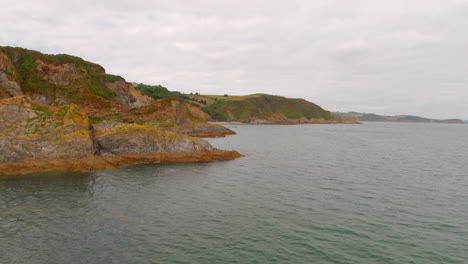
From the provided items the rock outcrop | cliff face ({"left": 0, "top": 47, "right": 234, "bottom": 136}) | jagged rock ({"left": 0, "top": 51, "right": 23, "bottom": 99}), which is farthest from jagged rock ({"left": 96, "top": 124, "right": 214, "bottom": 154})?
jagged rock ({"left": 0, "top": 51, "right": 23, "bottom": 99})

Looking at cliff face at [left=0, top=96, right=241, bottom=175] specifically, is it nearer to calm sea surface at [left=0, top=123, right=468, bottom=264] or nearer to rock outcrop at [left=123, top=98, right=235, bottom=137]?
calm sea surface at [left=0, top=123, right=468, bottom=264]

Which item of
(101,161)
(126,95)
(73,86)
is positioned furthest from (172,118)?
(101,161)

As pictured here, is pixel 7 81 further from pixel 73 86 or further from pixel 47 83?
pixel 73 86

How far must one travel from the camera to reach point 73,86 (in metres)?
55.6

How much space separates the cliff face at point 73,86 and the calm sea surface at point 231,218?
29.0m

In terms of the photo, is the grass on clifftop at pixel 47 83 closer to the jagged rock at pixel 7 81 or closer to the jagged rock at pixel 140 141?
the jagged rock at pixel 7 81

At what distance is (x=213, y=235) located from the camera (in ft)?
48.9

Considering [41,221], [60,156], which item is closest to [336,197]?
[41,221]

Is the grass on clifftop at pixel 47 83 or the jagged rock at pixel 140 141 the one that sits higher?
the grass on clifftop at pixel 47 83

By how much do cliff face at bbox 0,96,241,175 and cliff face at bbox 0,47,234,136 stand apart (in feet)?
51.9

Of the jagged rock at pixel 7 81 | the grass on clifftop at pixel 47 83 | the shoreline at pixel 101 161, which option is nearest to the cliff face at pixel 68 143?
the shoreline at pixel 101 161

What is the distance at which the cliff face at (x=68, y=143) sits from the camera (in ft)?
94.8

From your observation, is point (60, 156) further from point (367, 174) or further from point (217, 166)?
point (367, 174)

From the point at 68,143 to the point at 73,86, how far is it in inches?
1205
